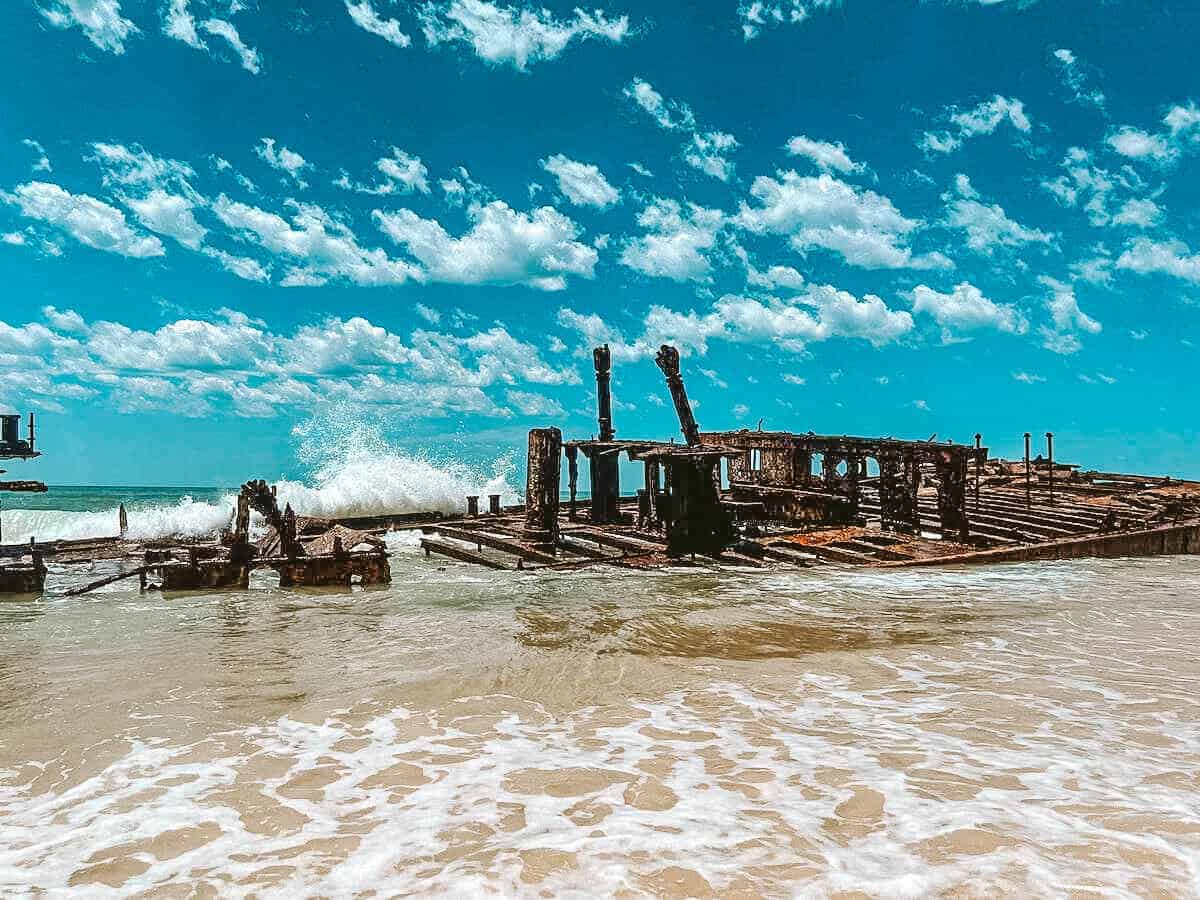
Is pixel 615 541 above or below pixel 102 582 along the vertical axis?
above

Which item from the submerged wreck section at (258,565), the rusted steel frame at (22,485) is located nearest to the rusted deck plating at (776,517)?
the submerged wreck section at (258,565)

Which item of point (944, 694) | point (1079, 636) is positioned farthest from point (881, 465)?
point (944, 694)

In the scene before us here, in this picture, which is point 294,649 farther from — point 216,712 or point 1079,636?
point 1079,636

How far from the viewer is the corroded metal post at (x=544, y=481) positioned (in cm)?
2030

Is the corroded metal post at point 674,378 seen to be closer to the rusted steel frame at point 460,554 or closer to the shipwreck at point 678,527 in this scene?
the shipwreck at point 678,527

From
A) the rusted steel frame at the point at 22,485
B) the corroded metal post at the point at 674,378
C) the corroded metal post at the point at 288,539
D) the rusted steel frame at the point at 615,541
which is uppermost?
the corroded metal post at the point at 674,378

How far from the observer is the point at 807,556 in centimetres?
1898

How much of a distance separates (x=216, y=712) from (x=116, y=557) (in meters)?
17.0

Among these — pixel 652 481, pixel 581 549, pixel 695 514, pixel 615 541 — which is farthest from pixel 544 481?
pixel 652 481

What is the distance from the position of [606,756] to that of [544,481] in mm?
14629

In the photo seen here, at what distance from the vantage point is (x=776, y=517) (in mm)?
26094

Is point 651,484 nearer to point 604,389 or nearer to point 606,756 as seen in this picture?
point 604,389

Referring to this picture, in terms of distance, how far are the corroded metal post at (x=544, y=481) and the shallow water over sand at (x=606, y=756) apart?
28.4 feet

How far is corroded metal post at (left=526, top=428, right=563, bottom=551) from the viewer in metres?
20.3
